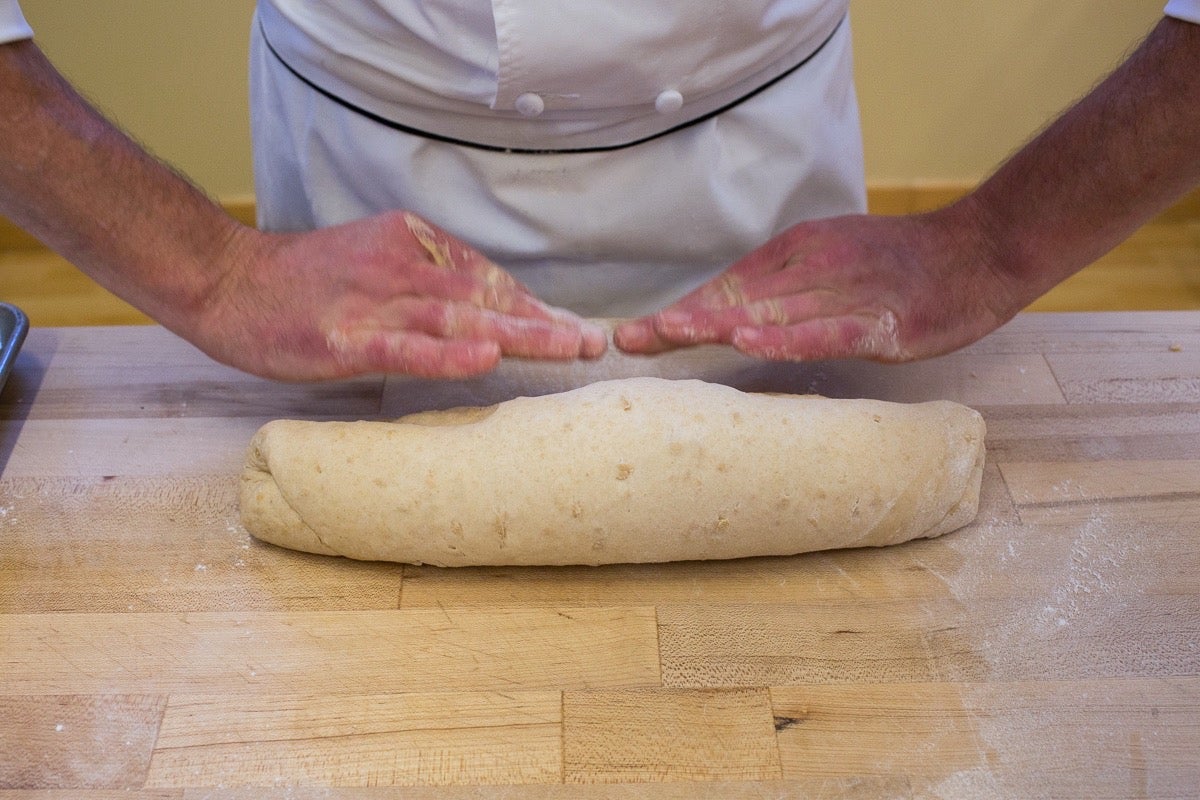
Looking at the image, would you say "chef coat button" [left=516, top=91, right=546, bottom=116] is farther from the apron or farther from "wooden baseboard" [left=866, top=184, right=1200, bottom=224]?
"wooden baseboard" [left=866, top=184, right=1200, bottom=224]

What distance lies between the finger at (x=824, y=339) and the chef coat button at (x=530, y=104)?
42 centimetres

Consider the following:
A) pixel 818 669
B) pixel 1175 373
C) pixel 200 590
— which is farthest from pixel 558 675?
pixel 1175 373

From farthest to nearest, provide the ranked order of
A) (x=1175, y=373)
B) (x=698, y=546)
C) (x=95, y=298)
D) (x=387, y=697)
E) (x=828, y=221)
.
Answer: (x=95, y=298) → (x=1175, y=373) → (x=828, y=221) → (x=698, y=546) → (x=387, y=697)

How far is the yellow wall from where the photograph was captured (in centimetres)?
293

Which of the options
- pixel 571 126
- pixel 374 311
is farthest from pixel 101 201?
pixel 571 126

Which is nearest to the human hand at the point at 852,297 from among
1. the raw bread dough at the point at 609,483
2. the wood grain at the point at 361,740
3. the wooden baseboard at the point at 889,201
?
the raw bread dough at the point at 609,483

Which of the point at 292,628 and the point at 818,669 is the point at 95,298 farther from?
the point at 818,669

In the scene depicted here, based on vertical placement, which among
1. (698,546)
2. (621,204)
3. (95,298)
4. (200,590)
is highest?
(621,204)

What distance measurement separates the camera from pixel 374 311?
4.49ft

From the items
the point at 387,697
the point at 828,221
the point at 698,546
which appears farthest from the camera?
the point at 828,221

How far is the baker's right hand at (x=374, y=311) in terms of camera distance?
4.44 ft

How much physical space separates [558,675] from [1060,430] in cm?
90

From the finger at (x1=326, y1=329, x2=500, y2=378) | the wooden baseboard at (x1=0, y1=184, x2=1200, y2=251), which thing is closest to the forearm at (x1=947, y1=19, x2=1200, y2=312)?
the finger at (x1=326, y1=329, x2=500, y2=378)

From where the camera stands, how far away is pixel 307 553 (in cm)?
139
